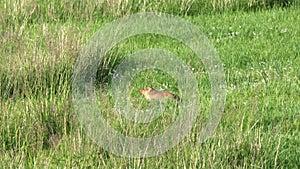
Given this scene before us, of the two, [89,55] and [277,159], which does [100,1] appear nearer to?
[89,55]

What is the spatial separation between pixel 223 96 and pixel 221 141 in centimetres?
127

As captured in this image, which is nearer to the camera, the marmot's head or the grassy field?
the grassy field

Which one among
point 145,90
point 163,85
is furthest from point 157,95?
point 163,85

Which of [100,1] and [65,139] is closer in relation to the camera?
[65,139]

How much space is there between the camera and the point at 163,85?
24.6ft

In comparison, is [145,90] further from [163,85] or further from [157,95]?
[163,85]

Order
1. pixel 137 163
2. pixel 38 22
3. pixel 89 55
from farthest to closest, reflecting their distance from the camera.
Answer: pixel 38 22 < pixel 89 55 < pixel 137 163

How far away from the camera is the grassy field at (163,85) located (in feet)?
18.6

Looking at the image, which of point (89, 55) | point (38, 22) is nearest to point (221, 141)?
point (89, 55)

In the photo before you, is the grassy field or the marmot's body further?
the marmot's body

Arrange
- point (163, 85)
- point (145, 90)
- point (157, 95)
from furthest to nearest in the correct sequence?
1. point (163, 85)
2. point (145, 90)
3. point (157, 95)

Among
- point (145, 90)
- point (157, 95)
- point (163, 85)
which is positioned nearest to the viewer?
point (157, 95)

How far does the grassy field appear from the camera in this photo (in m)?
5.66

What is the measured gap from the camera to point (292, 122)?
6512mm
